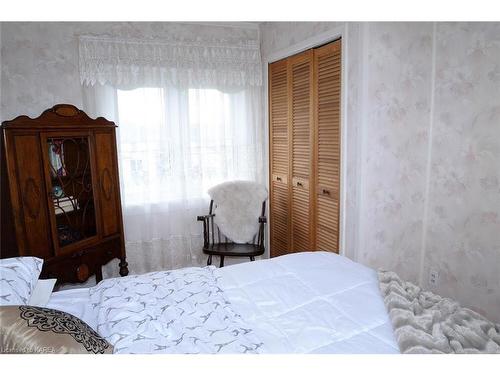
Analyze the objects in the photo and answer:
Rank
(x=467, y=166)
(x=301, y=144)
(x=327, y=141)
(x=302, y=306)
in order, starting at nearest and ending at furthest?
(x=302, y=306) → (x=467, y=166) → (x=327, y=141) → (x=301, y=144)

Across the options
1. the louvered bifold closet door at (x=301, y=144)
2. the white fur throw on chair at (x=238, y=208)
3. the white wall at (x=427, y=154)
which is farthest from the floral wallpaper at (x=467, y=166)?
the white fur throw on chair at (x=238, y=208)

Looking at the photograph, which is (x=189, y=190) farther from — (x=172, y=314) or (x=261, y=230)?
(x=172, y=314)

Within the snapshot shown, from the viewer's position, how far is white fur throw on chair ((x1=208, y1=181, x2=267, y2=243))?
3.37m

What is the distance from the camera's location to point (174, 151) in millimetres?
3396

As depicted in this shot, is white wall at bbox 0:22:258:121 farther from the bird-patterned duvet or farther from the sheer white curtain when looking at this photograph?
the bird-patterned duvet

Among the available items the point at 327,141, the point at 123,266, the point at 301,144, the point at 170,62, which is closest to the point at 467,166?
the point at 327,141

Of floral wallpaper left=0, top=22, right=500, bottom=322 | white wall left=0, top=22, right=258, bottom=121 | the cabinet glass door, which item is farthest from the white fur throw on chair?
white wall left=0, top=22, right=258, bottom=121

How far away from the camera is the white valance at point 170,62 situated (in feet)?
10.0

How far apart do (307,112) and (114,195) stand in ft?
5.40

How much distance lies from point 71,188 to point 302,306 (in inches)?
72.5

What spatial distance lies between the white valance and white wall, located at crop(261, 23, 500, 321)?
0.96 meters

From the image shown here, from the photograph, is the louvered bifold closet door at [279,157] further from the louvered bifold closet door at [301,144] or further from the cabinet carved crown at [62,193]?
the cabinet carved crown at [62,193]

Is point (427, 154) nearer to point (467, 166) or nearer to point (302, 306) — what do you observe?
point (467, 166)

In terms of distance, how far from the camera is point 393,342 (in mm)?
1335
